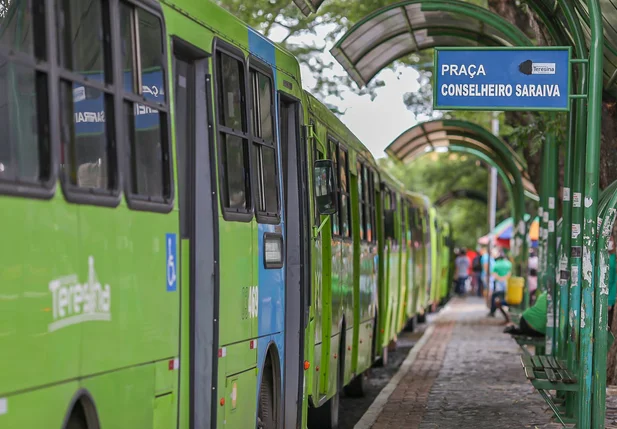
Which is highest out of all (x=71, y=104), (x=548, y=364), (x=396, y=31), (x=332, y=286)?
(x=396, y=31)

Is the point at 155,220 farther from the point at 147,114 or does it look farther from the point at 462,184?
the point at 462,184

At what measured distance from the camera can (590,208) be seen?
10398 mm

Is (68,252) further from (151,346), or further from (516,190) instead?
(516,190)

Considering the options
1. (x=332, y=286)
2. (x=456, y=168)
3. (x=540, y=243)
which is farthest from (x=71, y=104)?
(x=456, y=168)

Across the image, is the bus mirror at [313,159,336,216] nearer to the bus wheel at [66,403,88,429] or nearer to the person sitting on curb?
the bus wheel at [66,403,88,429]

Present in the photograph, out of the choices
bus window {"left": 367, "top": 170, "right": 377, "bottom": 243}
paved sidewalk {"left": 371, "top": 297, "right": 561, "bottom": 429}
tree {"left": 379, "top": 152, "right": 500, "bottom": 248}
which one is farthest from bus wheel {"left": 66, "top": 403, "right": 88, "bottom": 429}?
tree {"left": 379, "top": 152, "right": 500, "bottom": 248}

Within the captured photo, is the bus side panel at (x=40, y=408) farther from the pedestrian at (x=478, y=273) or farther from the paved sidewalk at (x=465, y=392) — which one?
the pedestrian at (x=478, y=273)

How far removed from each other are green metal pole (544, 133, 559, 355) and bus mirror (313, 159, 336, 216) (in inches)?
193

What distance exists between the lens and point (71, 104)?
5.18 m

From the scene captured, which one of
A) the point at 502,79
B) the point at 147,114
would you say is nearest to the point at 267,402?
the point at 147,114

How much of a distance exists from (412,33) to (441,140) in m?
11.0

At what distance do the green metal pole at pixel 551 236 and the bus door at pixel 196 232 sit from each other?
25.4 ft

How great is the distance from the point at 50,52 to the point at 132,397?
1.70m

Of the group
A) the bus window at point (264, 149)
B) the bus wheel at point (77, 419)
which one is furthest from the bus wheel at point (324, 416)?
the bus wheel at point (77, 419)
